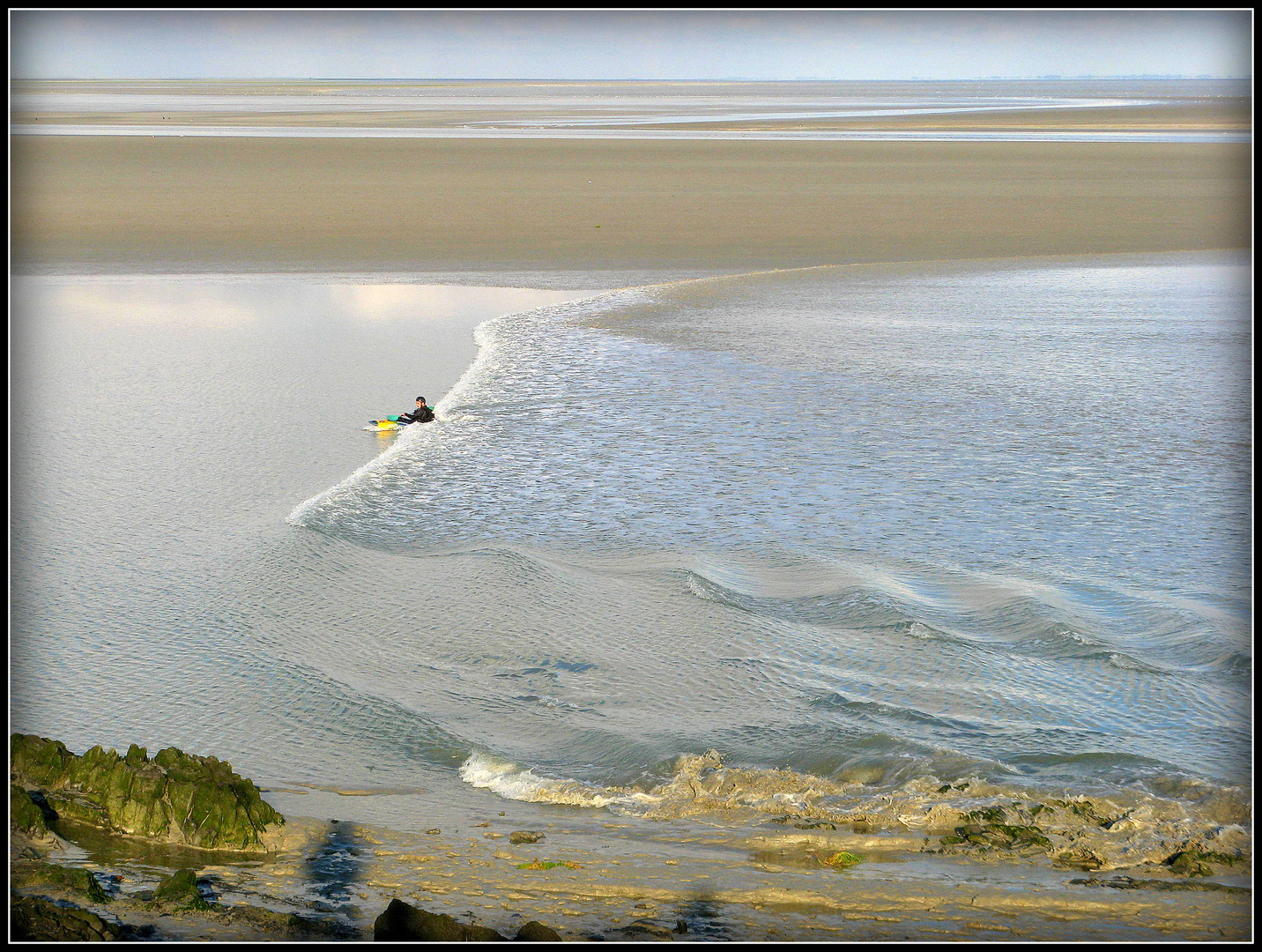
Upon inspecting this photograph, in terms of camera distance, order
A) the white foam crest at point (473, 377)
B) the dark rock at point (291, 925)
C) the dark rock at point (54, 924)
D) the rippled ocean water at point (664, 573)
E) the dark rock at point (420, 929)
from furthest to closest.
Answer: the white foam crest at point (473, 377) < the rippled ocean water at point (664, 573) < the dark rock at point (291, 925) < the dark rock at point (420, 929) < the dark rock at point (54, 924)

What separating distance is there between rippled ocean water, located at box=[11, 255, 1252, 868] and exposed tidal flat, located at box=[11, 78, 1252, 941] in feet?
0.09

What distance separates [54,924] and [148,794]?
0.97 metres

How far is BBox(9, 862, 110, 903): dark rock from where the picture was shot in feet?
13.4

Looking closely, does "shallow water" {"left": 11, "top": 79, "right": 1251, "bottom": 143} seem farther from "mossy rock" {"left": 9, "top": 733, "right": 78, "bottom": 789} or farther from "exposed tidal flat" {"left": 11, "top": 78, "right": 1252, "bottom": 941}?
"mossy rock" {"left": 9, "top": 733, "right": 78, "bottom": 789}

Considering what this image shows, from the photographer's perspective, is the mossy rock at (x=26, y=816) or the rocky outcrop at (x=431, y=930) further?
the mossy rock at (x=26, y=816)

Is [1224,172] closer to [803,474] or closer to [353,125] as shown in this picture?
[803,474]

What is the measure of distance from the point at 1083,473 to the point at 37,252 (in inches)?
660

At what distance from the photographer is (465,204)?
2659 cm

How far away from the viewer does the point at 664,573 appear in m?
7.24

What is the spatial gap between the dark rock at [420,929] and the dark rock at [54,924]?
2.62ft

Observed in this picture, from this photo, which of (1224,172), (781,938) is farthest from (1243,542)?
(1224,172)

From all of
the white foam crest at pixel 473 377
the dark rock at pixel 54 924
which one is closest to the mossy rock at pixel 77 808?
the dark rock at pixel 54 924

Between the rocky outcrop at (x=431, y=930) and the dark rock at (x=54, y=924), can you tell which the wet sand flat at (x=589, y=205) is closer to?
the dark rock at (x=54, y=924)

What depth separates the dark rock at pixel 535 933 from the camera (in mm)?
3842
